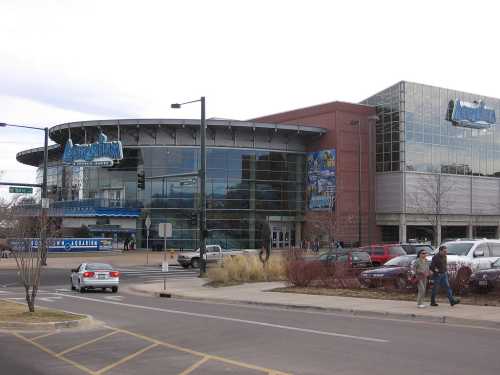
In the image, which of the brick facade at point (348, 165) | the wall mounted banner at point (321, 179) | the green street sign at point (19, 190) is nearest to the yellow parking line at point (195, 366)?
the green street sign at point (19, 190)

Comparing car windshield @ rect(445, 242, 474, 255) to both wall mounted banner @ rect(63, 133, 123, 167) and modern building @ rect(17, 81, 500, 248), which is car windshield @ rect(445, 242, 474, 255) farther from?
wall mounted banner @ rect(63, 133, 123, 167)

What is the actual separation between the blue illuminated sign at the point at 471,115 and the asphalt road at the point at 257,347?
185 ft

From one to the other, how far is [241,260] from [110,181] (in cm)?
3987

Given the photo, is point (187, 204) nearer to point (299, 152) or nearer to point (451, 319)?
point (299, 152)

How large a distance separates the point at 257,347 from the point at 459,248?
43.2 feet

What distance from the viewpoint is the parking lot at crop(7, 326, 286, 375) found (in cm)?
906

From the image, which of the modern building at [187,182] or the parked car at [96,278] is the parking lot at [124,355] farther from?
the modern building at [187,182]

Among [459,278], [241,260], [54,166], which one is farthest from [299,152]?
[459,278]

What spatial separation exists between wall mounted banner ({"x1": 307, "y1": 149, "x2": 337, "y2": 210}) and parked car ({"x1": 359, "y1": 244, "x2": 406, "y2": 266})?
97.8ft

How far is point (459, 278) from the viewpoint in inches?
725

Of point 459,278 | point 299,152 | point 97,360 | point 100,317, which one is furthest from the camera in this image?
point 299,152

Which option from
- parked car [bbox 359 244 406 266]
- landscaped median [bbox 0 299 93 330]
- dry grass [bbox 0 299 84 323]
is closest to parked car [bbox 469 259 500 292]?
landscaped median [bbox 0 299 93 330]

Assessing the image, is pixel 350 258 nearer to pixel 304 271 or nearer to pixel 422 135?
pixel 304 271

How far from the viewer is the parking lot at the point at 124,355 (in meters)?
9.06
